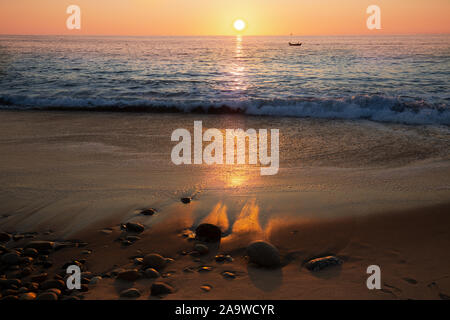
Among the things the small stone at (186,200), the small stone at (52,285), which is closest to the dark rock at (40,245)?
the small stone at (52,285)

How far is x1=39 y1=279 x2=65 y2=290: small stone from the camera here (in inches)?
98.4

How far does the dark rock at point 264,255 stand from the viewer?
285 centimetres

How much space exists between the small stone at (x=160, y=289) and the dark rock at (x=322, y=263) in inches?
45.0

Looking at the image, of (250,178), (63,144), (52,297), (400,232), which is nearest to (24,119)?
(63,144)

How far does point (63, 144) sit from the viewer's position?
648 centimetres

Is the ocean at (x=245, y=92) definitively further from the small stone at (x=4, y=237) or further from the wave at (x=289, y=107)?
the small stone at (x=4, y=237)

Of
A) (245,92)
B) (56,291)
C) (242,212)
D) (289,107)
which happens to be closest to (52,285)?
(56,291)

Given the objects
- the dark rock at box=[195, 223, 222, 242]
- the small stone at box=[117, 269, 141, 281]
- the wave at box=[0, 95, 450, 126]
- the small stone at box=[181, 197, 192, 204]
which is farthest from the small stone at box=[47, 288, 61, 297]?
the wave at box=[0, 95, 450, 126]

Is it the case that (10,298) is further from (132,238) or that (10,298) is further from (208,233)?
(208,233)

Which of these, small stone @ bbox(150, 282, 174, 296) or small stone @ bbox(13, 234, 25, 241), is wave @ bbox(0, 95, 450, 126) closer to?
small stone @ bbox(13, 234, 25, 241)

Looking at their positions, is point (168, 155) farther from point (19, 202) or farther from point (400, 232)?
point (400, 232)

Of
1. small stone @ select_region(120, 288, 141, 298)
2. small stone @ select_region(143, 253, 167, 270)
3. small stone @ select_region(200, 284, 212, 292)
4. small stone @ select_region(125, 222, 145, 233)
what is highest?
small stone @ select_region(125, 222, 145, 233)

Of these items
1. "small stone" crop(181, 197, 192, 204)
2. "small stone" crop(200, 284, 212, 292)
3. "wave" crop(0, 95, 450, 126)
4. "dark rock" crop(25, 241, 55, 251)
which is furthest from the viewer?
"wave" crop(0, 95, 450, 126)
